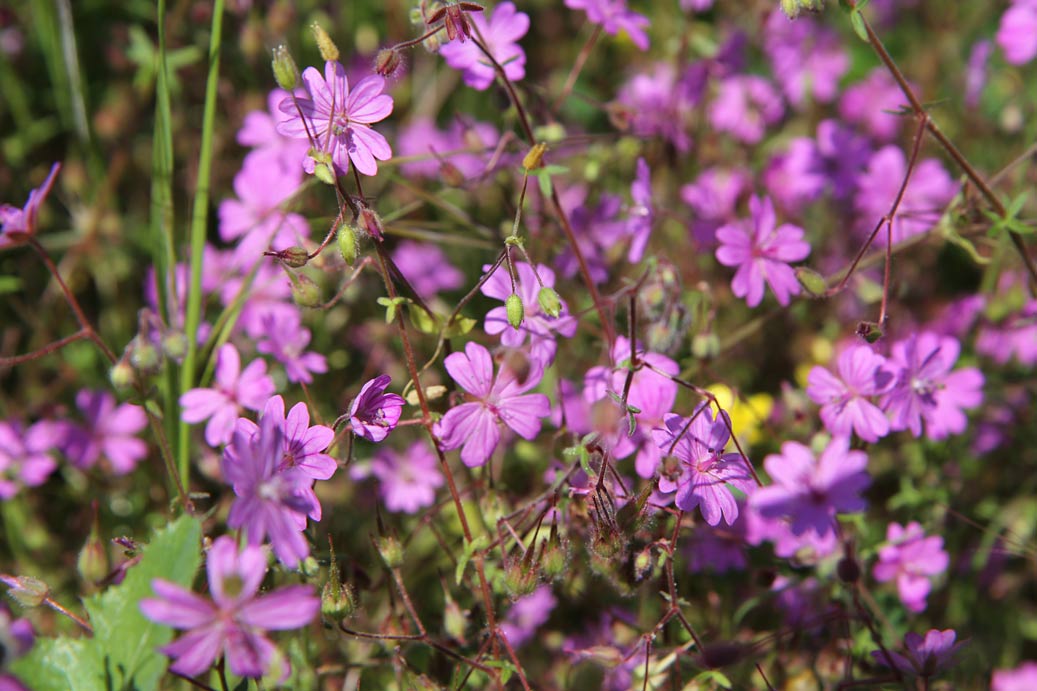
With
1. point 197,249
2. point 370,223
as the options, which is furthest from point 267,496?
point 197,249

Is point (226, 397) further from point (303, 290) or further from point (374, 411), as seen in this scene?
point (374, 411)

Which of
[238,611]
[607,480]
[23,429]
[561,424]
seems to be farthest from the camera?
[23,429]

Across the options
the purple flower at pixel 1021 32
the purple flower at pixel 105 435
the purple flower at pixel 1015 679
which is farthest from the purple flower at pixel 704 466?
the purple flower at pixel 1021 32

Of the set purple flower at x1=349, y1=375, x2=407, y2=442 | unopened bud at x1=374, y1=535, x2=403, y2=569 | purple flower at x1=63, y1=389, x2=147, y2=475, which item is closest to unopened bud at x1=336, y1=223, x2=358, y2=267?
purple flower at x1=349, y1=375, x2=407, y2=442

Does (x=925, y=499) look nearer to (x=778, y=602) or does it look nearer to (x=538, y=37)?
(x=778, y=602)

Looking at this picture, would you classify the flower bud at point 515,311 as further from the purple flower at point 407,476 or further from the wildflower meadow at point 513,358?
the purple flower at point 407,476

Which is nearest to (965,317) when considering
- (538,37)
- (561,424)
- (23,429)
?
(561,424)

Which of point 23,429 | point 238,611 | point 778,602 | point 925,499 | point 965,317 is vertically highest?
point 238,611
